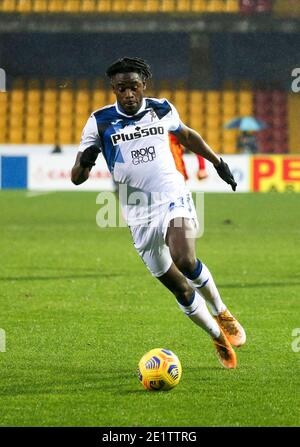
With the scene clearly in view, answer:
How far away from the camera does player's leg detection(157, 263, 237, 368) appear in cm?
772

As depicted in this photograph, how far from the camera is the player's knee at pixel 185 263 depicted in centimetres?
746

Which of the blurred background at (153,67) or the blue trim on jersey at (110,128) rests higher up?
the blurred background at (153,67)

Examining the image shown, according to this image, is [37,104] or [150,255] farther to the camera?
[37,104]

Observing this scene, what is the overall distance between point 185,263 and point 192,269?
0.14m

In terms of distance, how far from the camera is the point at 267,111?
3597 centimetres

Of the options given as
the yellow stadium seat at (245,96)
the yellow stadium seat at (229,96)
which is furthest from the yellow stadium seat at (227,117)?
the yellow stadium seat at (245,96)

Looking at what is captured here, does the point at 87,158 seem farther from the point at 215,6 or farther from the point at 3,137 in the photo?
the point at 3,137

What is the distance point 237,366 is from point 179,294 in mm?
684

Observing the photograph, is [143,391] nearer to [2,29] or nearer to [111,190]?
[111,190]

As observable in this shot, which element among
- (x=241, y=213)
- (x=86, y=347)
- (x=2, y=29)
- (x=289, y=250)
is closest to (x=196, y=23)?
(x=2, y=29)

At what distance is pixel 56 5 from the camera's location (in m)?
35.6

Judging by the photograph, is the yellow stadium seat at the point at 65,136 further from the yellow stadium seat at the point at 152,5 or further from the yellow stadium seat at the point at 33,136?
the yellow stadium seat at the point at 152,5

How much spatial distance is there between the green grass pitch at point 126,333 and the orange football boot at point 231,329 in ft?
0.59

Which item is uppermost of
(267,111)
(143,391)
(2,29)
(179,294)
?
(2,29)
